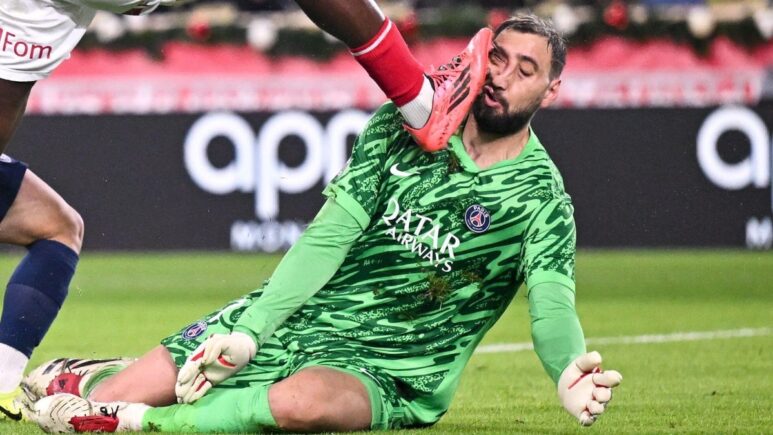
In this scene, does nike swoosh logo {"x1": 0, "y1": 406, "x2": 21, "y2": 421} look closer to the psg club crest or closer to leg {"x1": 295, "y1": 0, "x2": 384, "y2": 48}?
the psg club crest

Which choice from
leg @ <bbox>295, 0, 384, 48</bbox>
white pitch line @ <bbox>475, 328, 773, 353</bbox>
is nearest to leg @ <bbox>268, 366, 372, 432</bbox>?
leg @ <bbox>295, 0, 384, 48</bbox>

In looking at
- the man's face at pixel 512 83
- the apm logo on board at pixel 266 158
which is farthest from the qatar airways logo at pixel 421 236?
A: the apm logo on board at pixel 266 158

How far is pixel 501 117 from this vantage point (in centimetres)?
483

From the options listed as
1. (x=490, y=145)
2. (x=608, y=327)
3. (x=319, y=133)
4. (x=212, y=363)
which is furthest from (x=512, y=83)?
(x=319, y=133)

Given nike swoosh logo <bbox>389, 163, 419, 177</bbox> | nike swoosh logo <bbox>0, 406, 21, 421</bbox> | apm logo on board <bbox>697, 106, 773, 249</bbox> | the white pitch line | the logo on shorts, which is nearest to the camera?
nike swoosh logo <bbox>389, 163, 419, 177</bbox>

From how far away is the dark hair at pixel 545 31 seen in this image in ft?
16.0

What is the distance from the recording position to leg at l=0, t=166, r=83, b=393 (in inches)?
214

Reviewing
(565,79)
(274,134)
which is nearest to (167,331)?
(274,134)

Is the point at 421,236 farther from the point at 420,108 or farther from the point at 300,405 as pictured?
the point at 300,405

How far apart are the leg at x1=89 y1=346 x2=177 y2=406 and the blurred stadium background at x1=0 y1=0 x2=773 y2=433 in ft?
21.5

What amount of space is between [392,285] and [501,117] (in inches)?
25.4

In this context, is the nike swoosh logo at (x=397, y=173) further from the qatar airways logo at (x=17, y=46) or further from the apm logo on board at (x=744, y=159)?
the apm logo on board at (x=744, y=159)

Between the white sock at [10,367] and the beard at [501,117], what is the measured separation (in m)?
1.88

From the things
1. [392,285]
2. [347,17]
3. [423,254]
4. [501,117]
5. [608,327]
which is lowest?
[608,327]
